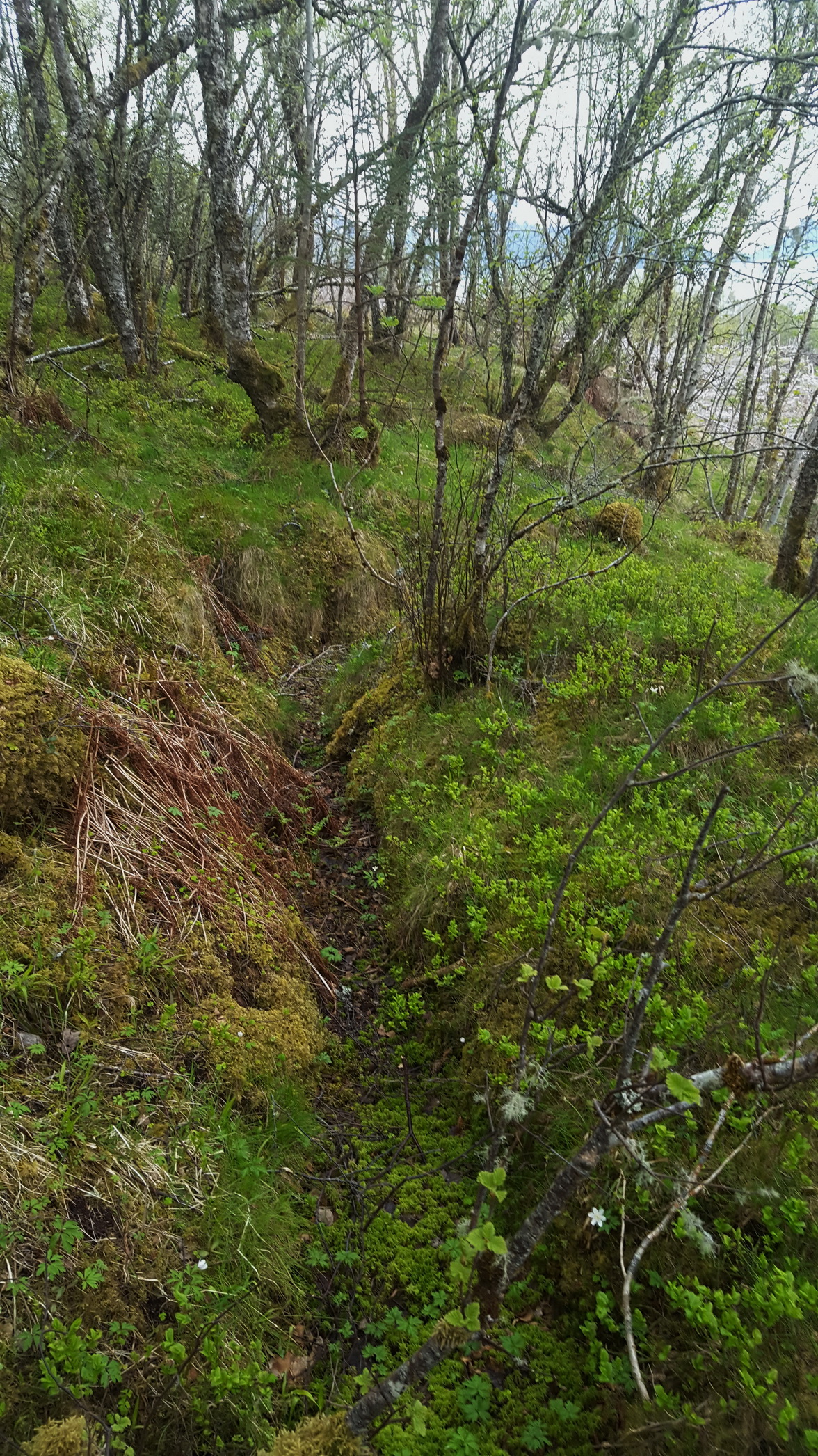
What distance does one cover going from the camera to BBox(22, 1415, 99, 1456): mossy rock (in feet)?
4.84

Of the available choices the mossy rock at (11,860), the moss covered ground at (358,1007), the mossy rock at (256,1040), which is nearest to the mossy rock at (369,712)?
the moss covered ground at (358,1007)

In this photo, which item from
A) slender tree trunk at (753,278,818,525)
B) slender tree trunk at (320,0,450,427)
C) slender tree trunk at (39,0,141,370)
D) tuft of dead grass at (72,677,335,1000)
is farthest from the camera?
slender tree trunk at (753,278,818,525)

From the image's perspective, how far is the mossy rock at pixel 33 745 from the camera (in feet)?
9.37

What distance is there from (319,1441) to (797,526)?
774 cm

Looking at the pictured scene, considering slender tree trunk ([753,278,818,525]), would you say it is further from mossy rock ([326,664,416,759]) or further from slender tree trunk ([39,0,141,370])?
slender tree trunk ([39,0,141,370])

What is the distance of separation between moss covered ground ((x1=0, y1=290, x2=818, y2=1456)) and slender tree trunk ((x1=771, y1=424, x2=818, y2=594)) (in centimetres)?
126

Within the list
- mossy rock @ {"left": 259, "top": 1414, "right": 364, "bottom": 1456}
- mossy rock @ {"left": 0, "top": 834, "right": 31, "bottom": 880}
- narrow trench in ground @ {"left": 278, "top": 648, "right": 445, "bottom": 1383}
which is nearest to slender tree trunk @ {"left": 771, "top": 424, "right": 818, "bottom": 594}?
narrow trench in ground @ {"left": 278, "top": 648, "right": 445, "bottom": 1383}

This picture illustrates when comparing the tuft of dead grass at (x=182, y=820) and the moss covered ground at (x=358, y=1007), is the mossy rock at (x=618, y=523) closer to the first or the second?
the moss covered ground at (x=358, y=1007)

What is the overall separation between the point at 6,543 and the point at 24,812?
2040mm

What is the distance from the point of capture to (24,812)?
2953mm

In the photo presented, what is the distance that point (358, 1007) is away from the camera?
11.3 ft

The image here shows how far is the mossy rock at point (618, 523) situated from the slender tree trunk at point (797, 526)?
5.47 ft

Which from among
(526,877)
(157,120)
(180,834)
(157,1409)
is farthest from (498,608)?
(157,120)

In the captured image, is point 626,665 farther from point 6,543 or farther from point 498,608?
point 6,543
